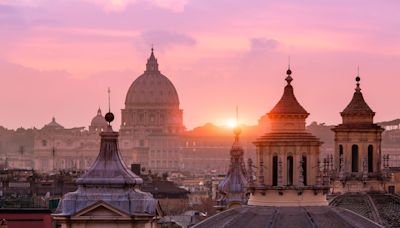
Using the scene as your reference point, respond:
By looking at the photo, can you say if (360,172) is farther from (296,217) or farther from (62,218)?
(296,217)

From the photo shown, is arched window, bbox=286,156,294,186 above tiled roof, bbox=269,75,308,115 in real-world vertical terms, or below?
below

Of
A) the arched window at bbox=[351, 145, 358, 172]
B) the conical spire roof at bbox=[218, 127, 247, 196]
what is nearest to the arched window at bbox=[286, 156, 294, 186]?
the arched window at bbox=[351, 145, 358, 172]

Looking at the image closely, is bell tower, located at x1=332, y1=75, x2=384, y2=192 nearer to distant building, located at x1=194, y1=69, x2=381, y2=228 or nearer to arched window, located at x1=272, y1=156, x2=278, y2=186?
distant building, located at x1=194, y1=69, x2=381, y2=228

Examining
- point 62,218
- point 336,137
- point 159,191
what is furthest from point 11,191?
point 62,218

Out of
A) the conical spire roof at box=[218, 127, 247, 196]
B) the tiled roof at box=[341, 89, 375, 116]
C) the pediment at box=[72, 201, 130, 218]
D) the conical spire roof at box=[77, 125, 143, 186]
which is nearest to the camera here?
the pediment at box=[72, 201, 130, 218]

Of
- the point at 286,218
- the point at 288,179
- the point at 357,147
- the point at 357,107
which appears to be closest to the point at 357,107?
the point at 357,107

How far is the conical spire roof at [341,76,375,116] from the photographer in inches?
1948

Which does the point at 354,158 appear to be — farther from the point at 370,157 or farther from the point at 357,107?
the point at 357,107

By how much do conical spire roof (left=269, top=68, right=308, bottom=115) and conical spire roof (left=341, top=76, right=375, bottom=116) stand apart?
1153cm

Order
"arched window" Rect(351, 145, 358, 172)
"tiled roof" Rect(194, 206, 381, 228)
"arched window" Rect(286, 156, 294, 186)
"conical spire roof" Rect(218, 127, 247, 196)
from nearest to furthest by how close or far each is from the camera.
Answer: "tiled roof" Rect(194, 206, 381, 228) < "arched window" Rect(286, 156, 294, 186) < "arched window" Rect(351, 145, 358, 172) < "conical spire roof" Rect(218, 127, 247, 196)

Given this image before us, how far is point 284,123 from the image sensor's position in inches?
1446

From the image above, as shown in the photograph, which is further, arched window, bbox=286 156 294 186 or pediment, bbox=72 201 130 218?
pediment, bbox=72 201 130 218

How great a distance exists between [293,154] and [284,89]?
190 centimetres

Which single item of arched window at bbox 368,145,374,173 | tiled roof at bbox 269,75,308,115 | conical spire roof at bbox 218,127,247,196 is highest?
tiled roof at bbox 269,75,308,115
